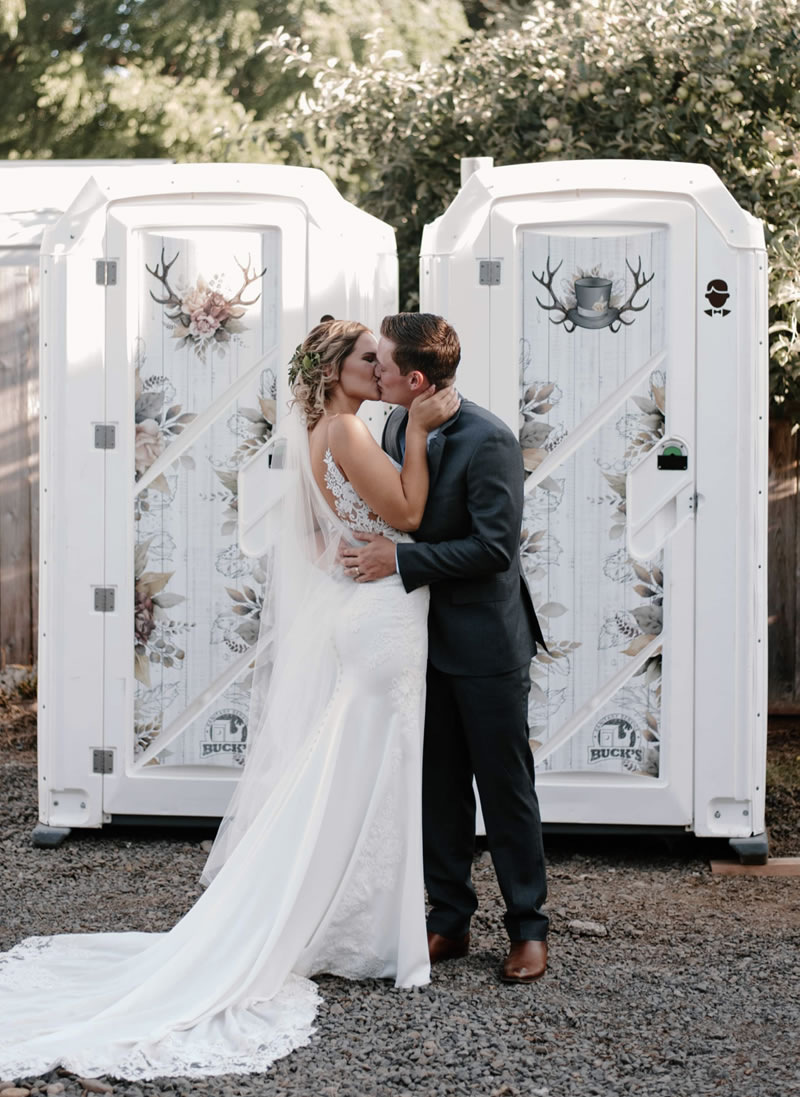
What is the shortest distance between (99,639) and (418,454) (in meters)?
1.73

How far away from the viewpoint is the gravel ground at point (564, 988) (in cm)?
281

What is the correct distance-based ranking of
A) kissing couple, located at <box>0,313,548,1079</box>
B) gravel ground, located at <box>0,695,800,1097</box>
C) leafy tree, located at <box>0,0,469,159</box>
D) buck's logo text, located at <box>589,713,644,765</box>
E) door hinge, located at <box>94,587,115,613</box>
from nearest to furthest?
gravel ground, located at <box>0,695,800,1097</box> < kissing couple, located at <box>0,313,548,1079</box> < buck's logo text, located at <box>589,713,644,765</box> < door hinge, located at <box>94,587,115,613</box> < leafy tree, located at <box>0,0,469,159</box>

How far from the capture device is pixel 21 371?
20.4 feet

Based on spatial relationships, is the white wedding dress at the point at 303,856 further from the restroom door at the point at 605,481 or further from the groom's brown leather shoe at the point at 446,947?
the restroom door at the point at 605,481

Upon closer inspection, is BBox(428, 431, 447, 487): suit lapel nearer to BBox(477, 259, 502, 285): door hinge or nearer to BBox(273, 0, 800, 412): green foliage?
BBox(477, 259, 502, 285): door hinge

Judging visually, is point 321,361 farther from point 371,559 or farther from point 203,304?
point 203,304

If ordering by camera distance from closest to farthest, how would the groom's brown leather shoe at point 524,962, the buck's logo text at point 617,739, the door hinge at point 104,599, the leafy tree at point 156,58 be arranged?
the groom's brown leather shoe at point 524,962
the buck's logo text at point 617,739
the door hinge at point 104,599
the leafy tree at point 156,58

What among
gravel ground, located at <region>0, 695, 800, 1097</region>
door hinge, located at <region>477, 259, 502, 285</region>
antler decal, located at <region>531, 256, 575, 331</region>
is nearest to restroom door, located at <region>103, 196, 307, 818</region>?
gravel ground, located at <region>0, 695, 800, 1097</region>

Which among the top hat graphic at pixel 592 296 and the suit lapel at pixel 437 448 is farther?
the top hat graphic at pixel 592 296

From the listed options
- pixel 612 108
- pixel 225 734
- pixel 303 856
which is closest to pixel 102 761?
pixel 225 734

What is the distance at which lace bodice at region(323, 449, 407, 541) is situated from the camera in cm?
336

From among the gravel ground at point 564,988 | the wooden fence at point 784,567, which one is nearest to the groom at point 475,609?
the gravel ground at point 564,988

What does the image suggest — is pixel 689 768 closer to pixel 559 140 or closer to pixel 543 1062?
pixel 543 1062

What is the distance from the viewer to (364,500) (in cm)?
333
